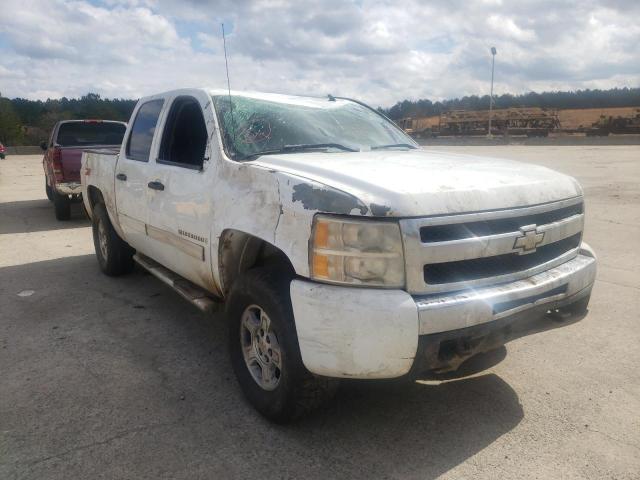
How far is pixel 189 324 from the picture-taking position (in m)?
4.31

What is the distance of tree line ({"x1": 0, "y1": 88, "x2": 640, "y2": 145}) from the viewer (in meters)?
48.7

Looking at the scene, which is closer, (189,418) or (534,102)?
(189,418)

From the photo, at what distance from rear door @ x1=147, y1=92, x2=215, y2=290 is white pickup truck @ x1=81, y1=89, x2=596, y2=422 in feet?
0.06

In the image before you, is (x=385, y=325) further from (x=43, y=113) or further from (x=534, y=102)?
(x=534, y=102)

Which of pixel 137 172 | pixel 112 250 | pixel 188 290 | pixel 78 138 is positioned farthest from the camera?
pixel 78 138

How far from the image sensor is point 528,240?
258cm

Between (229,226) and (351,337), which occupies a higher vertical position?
(229,226)

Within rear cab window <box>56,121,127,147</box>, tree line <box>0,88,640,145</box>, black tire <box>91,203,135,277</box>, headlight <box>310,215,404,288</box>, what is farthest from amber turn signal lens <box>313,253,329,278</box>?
tree line <box>0,88,640,145</box>

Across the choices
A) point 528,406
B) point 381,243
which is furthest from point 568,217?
point 381,243

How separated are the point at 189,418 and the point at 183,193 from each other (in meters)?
1.46

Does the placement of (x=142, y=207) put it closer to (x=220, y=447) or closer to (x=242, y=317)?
(x=242, y=317)

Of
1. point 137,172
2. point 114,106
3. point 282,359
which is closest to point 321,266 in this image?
point 282,359

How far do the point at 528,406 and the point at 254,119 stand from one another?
2.44 metres

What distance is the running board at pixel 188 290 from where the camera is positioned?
11.2 ft
